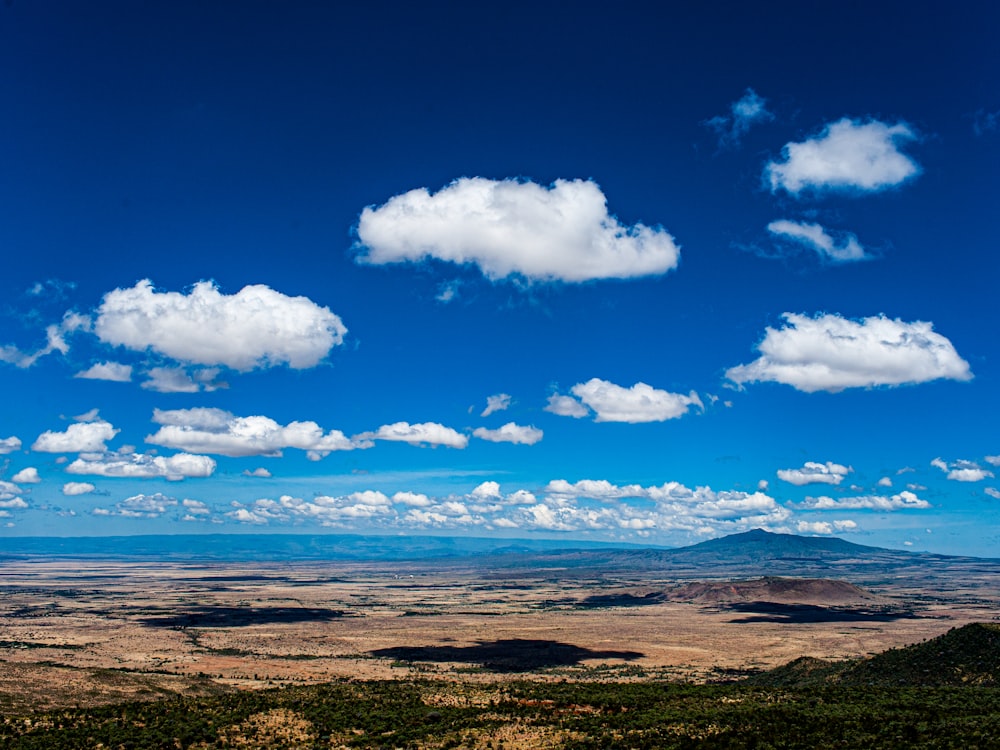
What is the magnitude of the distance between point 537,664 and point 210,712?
182 feet

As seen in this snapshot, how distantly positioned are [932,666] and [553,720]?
35.2 metres

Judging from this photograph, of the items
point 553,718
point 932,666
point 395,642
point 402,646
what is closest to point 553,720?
point 553,718

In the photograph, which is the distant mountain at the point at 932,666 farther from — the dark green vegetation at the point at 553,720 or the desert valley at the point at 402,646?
the desert valley at the point at 402,646

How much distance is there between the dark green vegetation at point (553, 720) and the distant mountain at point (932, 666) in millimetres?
7381

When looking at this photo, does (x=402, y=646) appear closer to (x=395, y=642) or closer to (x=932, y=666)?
(x=395, y=642)

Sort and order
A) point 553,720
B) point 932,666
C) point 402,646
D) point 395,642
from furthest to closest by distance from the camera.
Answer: point 395,642 < point 402,646 < point 932,666 < point 553,720

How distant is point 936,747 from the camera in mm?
30562

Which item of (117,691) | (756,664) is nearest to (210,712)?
(117,691)

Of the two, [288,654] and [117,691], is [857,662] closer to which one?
[117,691]


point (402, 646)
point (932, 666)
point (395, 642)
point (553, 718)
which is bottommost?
point (395, 642)

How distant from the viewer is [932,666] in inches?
2260

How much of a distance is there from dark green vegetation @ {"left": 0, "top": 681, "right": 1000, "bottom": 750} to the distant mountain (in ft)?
24.2

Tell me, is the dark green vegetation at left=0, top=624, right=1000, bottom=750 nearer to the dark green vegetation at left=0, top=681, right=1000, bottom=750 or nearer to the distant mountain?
the dark green vegetation at left=0, top=681, right=1000, bottom=750

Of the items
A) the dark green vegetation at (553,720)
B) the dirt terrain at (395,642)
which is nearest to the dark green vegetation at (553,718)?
the dark green vegetation at (553,720)
